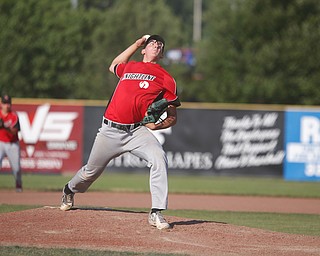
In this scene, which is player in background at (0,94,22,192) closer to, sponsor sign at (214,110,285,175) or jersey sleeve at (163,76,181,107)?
jersey sleeve at (163,76,181,107)

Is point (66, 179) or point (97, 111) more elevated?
point (97, 111)

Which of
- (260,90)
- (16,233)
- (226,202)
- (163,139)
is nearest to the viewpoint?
(16,233)

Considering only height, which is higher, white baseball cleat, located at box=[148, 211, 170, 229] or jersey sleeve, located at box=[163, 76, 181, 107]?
jersey sleeve, located at box=[163, 76, 181, 107]

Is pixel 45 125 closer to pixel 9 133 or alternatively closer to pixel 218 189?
pixel 218 189

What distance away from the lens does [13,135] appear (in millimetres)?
14938

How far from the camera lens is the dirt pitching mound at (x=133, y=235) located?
7.55 meters

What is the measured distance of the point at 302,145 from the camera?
20922 mm

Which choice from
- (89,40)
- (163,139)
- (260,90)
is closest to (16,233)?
(163,139)

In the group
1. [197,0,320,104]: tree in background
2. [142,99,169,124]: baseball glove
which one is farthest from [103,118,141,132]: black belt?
[197,0,320,104]: tree in background

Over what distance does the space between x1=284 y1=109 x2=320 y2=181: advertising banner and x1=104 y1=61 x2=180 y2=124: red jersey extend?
13282mm

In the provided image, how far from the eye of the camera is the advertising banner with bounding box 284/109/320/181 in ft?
68.3

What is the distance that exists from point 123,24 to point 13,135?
72.6 ft

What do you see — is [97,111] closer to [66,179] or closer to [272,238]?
[66,179]

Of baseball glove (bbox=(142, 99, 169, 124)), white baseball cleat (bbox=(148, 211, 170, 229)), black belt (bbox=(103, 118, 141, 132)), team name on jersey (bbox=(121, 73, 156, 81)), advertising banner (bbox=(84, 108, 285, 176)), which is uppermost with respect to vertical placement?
team name on jersey (bbox=(121, 73, 156, 81))
